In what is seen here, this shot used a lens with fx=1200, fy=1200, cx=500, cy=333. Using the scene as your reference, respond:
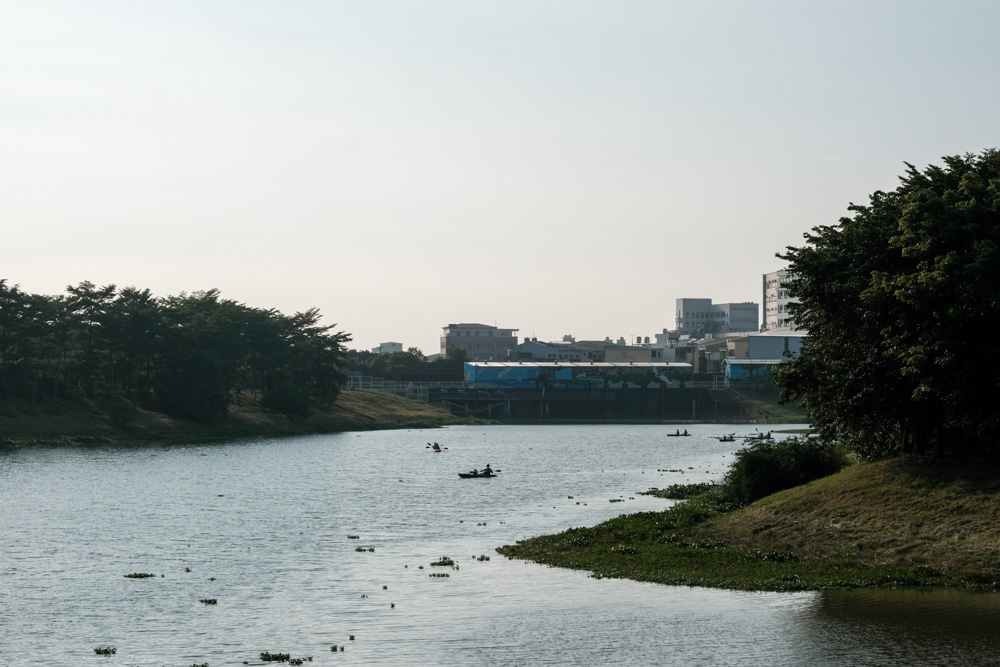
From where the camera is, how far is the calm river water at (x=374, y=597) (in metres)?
38.3

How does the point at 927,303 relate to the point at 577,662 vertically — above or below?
above

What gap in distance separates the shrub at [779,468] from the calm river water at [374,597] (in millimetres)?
10028

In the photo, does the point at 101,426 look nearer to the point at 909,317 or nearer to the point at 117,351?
the point at 117,351

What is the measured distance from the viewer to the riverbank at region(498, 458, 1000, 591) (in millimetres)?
47688

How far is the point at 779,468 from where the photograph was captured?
67.4 m

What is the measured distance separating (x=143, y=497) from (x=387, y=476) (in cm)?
2929

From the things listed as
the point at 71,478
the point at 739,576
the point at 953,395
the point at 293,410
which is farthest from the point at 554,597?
the point at 293,410

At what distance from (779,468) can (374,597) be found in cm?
2856

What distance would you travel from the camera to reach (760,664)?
3628cm

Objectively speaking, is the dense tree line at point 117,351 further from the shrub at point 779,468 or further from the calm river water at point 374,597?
the shrub at point 779,468

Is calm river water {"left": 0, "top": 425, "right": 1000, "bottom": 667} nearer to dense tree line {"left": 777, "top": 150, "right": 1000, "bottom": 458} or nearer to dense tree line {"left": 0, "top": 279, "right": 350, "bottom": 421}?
dense tree line {"left": 777, "top": 150, "right": 1000, "bottom": 458}

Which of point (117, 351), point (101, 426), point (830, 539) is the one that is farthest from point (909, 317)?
point (117, 351)

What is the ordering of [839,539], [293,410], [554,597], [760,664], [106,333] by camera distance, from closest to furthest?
1. [760,664]
2. [554,597]
3. [839,539]
4. [106,333]
5. [293,410]

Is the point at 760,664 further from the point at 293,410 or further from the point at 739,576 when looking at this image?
the point at 293,410
